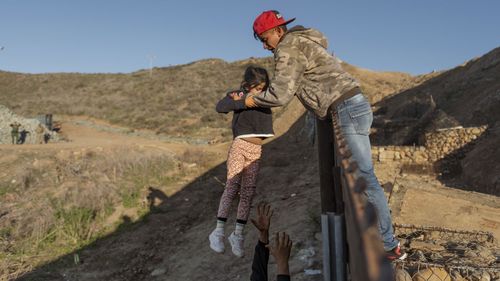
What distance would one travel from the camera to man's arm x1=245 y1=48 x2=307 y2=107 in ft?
9.87

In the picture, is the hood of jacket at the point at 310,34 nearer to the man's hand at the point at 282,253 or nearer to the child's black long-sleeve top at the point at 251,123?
the child's black long-sleeve top at the point at 251,123

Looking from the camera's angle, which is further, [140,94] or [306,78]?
[140,94]

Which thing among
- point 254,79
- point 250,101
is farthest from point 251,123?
point 250,101

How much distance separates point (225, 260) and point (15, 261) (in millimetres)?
4048

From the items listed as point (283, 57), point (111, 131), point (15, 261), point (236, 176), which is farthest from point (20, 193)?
point (111, 131)

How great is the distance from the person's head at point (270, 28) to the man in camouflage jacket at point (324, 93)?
0.05ft

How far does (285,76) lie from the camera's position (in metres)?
3.02

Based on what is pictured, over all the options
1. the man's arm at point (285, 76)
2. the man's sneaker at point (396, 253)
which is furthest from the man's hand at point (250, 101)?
the man's sneaker at point (396, 253)

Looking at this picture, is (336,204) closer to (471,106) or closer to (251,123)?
(251,123)

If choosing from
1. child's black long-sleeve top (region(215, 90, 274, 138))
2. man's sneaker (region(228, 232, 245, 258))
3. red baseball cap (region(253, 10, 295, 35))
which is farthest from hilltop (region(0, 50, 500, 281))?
red baseball cap (region(253, 10, 295, 35))

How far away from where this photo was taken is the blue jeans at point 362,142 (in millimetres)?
2846

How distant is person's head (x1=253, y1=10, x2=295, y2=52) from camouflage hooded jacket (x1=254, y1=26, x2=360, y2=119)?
0.14m

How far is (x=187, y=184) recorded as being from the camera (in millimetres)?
11852

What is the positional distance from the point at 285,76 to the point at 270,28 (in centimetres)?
49
